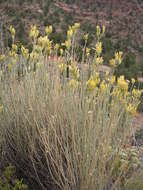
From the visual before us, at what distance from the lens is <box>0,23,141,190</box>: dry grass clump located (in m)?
2.29

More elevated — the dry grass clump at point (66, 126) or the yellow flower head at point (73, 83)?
the yellow flower head at point (73, 83)

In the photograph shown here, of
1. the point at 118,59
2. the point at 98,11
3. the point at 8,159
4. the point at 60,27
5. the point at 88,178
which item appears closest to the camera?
the point at 88,178

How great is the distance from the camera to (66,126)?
8.12 feet

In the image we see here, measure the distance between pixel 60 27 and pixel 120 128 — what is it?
461 inches

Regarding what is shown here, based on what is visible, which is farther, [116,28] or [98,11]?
[98,11]

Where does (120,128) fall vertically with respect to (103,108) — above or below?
below

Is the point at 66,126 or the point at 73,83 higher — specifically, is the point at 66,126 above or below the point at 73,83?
below

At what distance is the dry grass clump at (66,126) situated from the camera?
2295 millimetres

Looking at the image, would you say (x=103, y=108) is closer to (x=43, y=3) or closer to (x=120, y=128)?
(x=120, y=128)

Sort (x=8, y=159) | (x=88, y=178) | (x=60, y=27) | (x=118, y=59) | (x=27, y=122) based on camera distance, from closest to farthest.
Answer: (x=88, y=178) < (x=118, y=59) < (x=27, y=122) < (x=8, y=159) < (x=60, y=27)

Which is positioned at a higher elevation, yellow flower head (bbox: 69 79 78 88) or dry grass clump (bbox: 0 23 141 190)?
yellow flower head (bbox: 69 79 78 88)

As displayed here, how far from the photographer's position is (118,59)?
2.53 meters

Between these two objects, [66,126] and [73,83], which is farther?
[66,126]

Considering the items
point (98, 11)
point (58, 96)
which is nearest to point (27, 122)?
point (58, 96)
